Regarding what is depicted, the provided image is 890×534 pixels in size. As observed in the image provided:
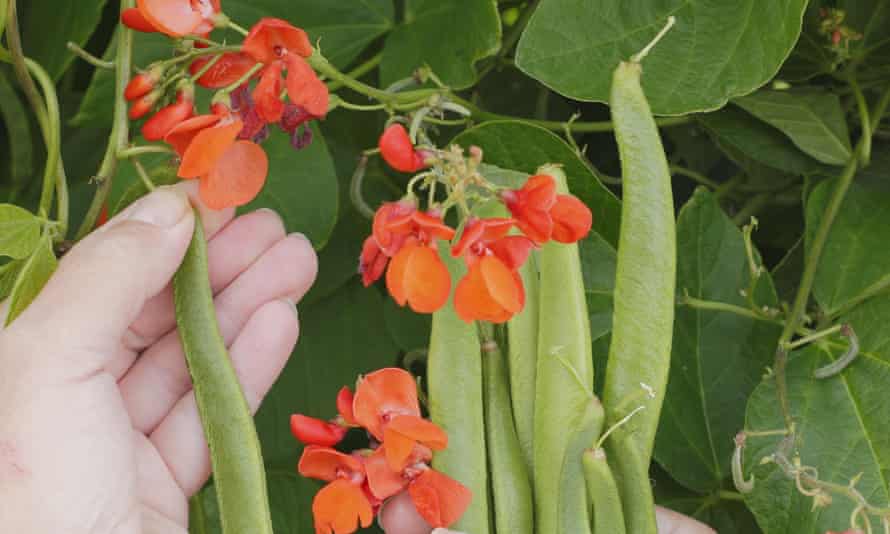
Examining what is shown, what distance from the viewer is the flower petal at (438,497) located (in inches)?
53.1

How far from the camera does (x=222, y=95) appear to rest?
1221 millimetres

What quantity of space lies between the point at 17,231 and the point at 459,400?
0.56 m

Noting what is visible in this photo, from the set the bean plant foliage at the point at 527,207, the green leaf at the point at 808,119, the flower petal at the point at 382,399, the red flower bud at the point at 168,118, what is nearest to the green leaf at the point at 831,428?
the bean plant foliage at the point at 527,207

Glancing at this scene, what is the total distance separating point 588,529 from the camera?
1.36 m

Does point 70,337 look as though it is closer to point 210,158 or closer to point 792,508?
point 210,158

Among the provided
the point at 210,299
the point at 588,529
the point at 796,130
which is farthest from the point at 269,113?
the point at 796,130

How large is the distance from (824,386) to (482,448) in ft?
1.59

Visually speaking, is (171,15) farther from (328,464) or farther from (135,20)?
(328,464)

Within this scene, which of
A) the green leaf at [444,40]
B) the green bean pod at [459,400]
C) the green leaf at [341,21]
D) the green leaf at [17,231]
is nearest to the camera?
the green leaf at [17,231]

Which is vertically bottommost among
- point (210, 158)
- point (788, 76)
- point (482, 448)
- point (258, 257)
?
point (482, 448)

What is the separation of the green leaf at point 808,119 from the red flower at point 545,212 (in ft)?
1.54

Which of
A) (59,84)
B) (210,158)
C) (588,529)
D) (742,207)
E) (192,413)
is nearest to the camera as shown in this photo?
(210,158)

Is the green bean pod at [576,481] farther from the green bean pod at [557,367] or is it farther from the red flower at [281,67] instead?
the red flower at [281,67]

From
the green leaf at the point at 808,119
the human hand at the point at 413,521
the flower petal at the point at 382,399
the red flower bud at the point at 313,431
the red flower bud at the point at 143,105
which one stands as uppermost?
the red flower bud at the point at 143,105
